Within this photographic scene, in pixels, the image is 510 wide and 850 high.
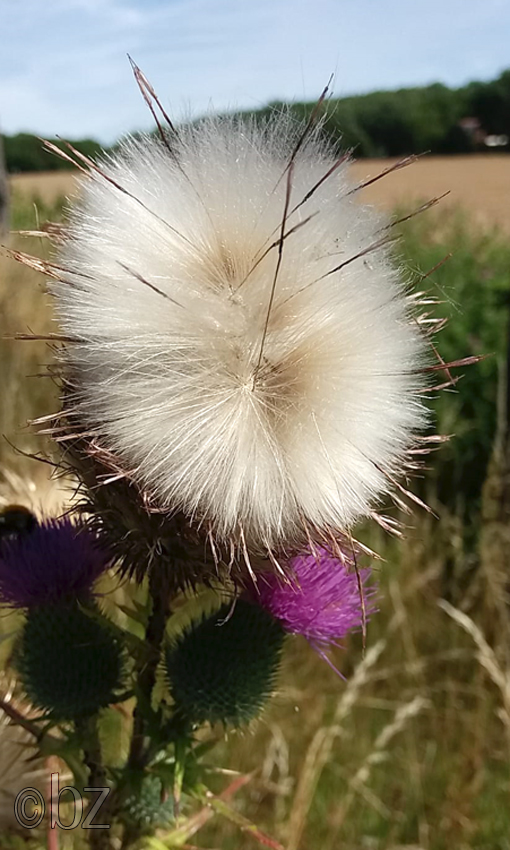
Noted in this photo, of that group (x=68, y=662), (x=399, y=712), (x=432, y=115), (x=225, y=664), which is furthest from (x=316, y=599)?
(x=432, y=115)

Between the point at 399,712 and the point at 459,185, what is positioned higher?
the point at 459,185

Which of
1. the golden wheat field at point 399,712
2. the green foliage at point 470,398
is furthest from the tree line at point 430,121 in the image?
the golden wheat field at point 399,712

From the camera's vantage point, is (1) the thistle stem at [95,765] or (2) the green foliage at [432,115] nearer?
(1) the thistle stem at [95,765]

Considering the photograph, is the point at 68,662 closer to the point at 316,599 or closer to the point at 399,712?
the point at 316,599

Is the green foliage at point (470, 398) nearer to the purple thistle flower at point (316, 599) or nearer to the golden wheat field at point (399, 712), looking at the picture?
the golden wheat field at point (399, 712)

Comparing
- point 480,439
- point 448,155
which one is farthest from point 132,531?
point 448,155

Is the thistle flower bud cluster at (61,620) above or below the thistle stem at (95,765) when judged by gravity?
above
